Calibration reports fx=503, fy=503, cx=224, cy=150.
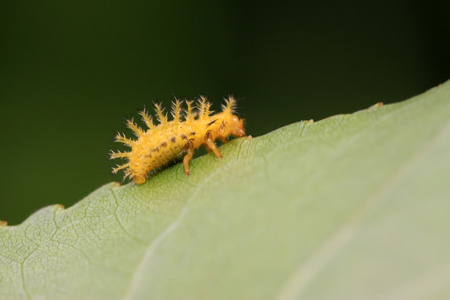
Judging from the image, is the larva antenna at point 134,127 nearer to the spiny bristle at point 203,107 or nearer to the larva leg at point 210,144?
the spiny bristle at point 203,107

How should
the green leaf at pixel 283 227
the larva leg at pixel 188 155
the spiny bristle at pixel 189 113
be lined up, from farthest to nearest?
the spiny bristle at pixel 189 113 → the larva leg at pixel 188 155 → the green leaf at pixel 283 227

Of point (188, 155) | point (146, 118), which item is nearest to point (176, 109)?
point (146, 118)

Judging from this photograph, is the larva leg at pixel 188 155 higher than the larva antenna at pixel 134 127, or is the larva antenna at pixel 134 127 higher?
the larva antenna at pixel 134 127

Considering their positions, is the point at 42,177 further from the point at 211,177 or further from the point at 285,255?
the point at 285,255

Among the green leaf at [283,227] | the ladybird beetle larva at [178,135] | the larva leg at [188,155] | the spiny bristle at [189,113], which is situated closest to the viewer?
the green leaf at [283,227]

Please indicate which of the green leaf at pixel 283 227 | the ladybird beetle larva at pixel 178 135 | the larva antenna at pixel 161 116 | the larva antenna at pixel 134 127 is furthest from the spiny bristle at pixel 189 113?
the green leaf at pixel 283 227

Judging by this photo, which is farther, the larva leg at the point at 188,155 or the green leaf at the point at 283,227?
the larva leg at the point at 188,155

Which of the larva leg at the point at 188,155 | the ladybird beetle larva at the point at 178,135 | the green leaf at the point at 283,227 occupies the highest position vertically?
the ladybird beetle larva at the point at 178,135

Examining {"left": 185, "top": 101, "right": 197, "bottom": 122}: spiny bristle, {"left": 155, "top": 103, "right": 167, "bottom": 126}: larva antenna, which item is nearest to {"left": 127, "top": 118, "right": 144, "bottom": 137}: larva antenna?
{"left": 155, "top": 103, "right": 167, "bottom": 126}: larva antenna
